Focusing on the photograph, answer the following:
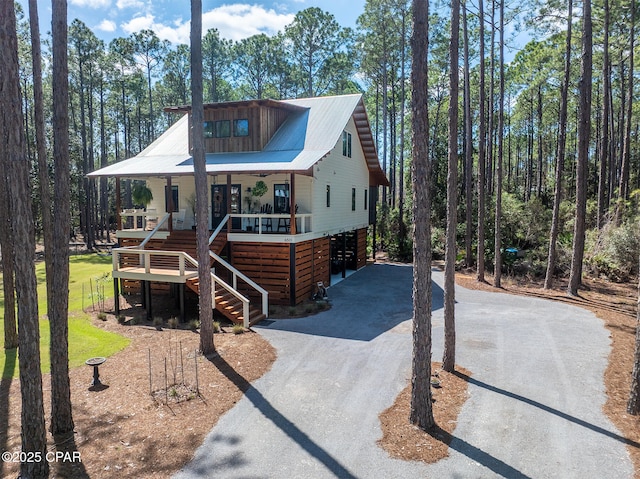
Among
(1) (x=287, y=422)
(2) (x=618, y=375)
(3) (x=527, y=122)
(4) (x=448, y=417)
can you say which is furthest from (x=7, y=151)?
(3) (x=527, y=122)

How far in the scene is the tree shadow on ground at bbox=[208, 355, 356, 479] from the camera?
5520 mm

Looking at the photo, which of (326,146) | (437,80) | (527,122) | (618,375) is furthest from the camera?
(527,122)

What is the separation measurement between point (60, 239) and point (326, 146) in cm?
1169

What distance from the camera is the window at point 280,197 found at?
1694cm

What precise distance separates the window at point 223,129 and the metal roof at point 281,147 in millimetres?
722

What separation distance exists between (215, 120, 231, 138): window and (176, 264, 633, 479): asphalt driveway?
925 cm

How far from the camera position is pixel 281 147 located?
17203mm

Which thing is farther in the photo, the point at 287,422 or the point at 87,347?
the point at 87,347

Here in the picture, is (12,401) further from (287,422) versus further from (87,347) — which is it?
(287,422)

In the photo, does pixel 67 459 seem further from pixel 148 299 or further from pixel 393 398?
pixel 148 299

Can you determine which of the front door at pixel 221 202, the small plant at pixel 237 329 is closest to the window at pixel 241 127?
the front door at pixel 221 202

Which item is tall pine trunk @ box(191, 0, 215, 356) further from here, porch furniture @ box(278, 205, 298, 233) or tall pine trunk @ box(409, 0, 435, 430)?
porch furniture @ box(278, 205, 298, 233)

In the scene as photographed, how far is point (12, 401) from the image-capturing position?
7.71m

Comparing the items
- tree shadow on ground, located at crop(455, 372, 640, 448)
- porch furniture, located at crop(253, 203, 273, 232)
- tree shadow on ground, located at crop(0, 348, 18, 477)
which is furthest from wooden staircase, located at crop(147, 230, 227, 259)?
tree shadow on ground, located at crop(455, 372, 640, 448)
